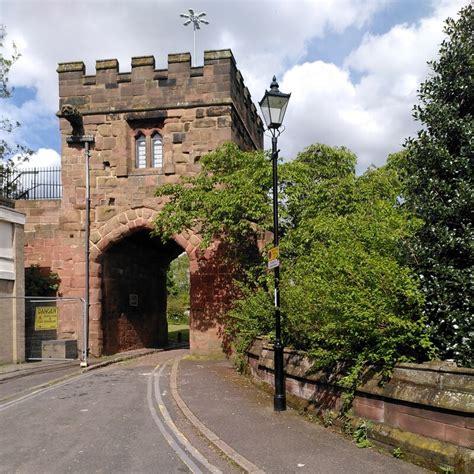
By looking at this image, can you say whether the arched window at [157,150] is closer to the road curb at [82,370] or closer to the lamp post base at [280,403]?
the road curb at [82,370]

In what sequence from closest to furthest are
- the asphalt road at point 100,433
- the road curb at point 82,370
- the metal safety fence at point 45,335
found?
the asphalt road at point 100,433 < the road curb at point 82,370 < the metal safety fence at point 45,335

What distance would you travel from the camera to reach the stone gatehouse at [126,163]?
17.4m

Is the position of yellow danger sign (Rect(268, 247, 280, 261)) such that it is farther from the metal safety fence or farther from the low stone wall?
the metal safety fence

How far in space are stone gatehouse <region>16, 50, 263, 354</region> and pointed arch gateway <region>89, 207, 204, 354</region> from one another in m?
0.04

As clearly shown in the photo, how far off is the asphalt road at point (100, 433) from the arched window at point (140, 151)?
872cm

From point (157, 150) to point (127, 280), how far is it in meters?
5.14

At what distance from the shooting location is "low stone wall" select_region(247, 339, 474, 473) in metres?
5.14

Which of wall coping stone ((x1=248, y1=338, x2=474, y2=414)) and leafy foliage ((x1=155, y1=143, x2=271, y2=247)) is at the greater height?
leafy foliage ((x1=155, y1=143, x2=271, y2=247))

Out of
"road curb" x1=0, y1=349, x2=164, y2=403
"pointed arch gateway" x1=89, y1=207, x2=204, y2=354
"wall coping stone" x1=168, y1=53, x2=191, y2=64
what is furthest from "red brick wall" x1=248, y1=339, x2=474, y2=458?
"wall coping stone" x1=168, y1=53, x2=191, y2=64

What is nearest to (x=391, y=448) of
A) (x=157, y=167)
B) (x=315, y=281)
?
(x=315, y=281)

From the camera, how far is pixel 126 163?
1795 centimetres

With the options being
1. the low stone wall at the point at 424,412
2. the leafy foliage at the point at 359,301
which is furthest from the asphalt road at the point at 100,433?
the leafy foliage at the point at 359,301

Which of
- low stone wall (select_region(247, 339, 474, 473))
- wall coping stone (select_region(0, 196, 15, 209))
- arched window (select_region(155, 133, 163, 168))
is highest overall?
arched window (select_region(155, 133, 163, 168))

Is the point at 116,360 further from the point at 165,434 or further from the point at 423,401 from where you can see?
the point at 423,401
